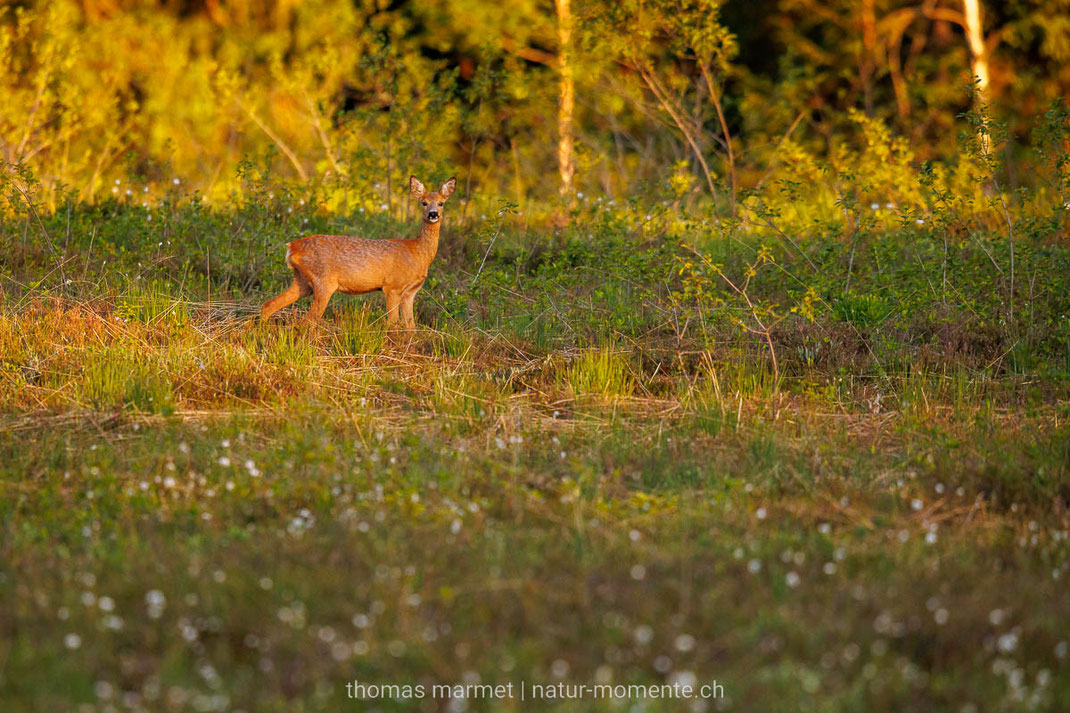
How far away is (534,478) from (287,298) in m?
3.39

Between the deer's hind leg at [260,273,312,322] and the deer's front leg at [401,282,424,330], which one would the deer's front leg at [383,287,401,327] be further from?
the deer's hind leg at [260,273,312,322]

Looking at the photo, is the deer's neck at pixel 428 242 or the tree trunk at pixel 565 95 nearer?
the deer's neck at pixel 428 242

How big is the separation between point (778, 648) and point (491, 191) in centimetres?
970

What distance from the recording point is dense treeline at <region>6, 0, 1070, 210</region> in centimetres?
1317

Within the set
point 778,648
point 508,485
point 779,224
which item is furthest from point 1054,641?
point 779,224

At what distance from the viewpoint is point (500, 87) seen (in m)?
18.1

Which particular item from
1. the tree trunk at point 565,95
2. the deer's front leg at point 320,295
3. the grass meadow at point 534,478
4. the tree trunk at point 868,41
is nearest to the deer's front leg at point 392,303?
the grass meadow at point 534,478

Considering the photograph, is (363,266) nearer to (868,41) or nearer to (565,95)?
(565,95)

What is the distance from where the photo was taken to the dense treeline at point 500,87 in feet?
43.2

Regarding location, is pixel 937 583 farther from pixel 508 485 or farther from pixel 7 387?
pixel 7 387

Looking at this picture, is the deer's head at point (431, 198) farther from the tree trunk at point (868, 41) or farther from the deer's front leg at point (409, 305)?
the tree trunk at point (868, 41)

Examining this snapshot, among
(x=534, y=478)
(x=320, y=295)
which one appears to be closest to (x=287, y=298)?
(x=320, y=295)

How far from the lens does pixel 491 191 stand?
43.2 feet

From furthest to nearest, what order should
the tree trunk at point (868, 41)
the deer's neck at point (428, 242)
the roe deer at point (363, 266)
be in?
the tree trunk at point (868, 41), the deer's neck at point (428, 242), the roe deer at point (363, 266)
